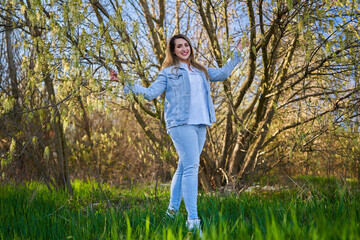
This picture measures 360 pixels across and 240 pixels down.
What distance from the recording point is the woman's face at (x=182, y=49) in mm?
3064

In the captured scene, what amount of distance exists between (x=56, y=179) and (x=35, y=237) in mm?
2818

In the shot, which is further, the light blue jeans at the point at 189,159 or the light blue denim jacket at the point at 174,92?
the light blue denim jacket at the point at 174,92

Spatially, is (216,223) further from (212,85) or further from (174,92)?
(212,85)

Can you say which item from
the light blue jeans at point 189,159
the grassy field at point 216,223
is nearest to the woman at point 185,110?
the light blue jeans at point 189,159

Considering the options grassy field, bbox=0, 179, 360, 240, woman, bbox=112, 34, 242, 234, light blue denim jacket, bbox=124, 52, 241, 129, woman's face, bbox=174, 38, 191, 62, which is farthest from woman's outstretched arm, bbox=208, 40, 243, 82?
grassy field, bbox=0, 179, 360, 240

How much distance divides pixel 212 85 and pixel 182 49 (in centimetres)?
290

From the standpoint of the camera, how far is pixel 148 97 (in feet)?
9.53

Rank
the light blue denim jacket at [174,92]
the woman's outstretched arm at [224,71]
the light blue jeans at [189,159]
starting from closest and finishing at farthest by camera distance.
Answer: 1. the light blue jeans at [189,159]
2. the light blue denim jacket at [174,92]
3. the woman's outstretched arm at [224,71]

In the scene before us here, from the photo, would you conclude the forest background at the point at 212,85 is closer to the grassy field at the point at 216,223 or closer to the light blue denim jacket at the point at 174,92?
the light blue denim jacket at the point at 174,92

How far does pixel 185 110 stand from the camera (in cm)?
280

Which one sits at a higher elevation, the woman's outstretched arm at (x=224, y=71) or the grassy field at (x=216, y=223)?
the woman's outstretched arm at (x=224, y=71)

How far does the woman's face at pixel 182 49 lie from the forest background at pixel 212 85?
36 centimetres

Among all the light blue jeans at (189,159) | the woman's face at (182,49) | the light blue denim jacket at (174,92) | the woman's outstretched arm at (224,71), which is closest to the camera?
the light blue jeans at (189,159)

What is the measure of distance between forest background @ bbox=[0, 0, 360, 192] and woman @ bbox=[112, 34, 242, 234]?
0.30m
